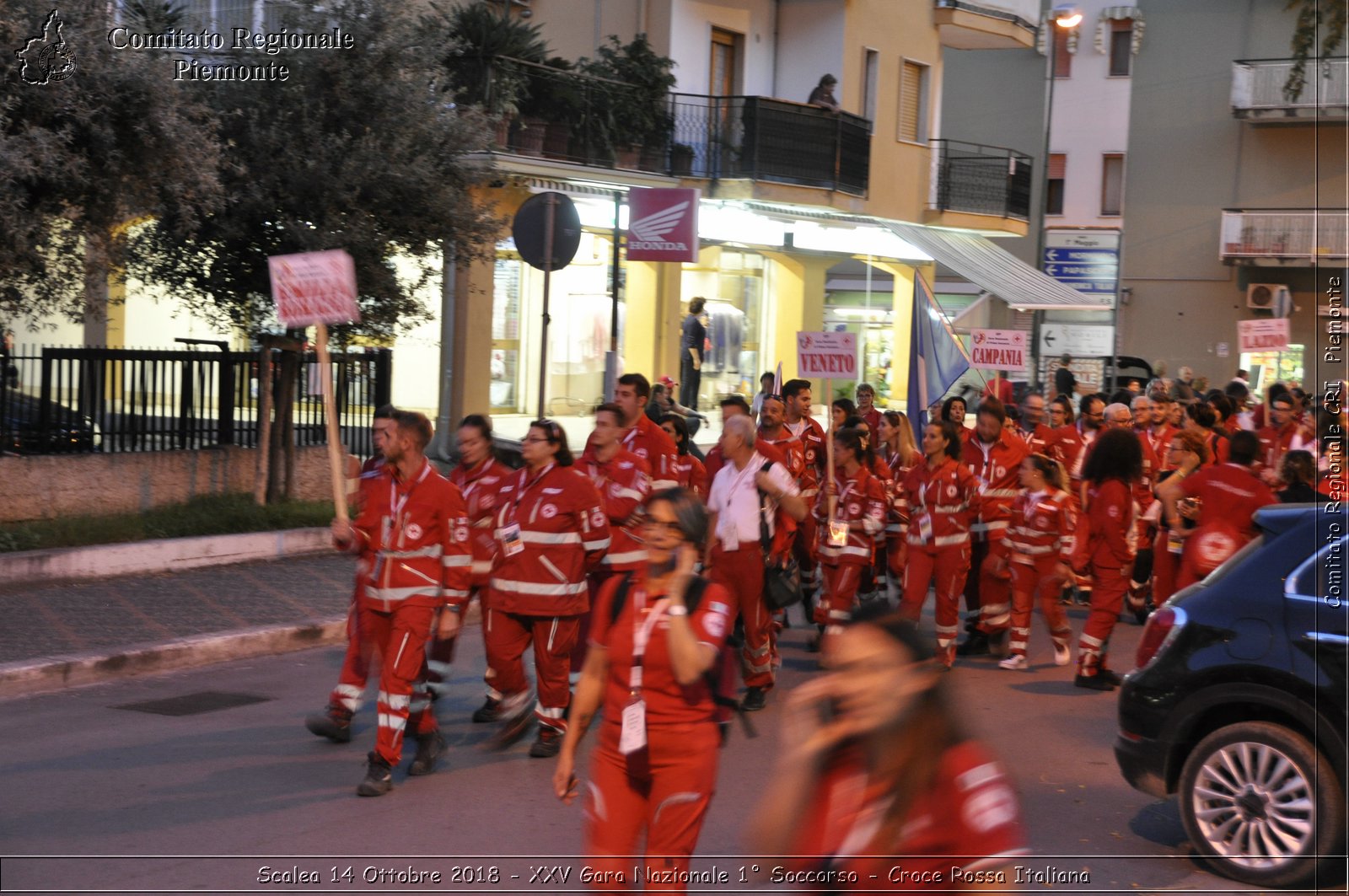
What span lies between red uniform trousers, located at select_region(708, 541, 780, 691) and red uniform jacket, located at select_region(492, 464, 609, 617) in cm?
125

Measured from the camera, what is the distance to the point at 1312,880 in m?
6.16

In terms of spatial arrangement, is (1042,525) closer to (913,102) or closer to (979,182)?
(913,102)

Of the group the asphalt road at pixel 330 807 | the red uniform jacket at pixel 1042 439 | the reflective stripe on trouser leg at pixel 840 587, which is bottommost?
the asphalt road at pixel 330 807

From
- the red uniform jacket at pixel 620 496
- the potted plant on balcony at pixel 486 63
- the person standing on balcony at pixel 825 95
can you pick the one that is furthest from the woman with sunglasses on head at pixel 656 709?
the person standing on balcony at pixel 825 95

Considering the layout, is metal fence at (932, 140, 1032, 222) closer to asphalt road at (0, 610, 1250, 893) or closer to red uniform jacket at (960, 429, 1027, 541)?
red uniform jacket at (960, 429, 1027, 541)

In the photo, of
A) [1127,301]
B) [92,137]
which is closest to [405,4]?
[92,137]

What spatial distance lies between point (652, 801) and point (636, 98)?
62.5 feet

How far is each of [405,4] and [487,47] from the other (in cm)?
520

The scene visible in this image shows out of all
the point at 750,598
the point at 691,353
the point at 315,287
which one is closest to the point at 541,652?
the point at 750,598

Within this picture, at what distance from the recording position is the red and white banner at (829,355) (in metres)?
14.5

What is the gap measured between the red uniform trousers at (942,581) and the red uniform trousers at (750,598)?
153 cm

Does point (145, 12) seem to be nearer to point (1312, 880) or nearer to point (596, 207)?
point (596, 207)

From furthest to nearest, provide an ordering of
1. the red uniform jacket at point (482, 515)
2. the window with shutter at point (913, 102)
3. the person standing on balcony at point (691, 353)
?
the window with shutter at point (913, 102) < the person standing on balcony at point (691, 353) < the red uniform jacket at point (482, 515)

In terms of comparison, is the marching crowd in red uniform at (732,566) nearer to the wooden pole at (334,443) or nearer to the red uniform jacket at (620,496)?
the red uniform jacket at (620,496)
